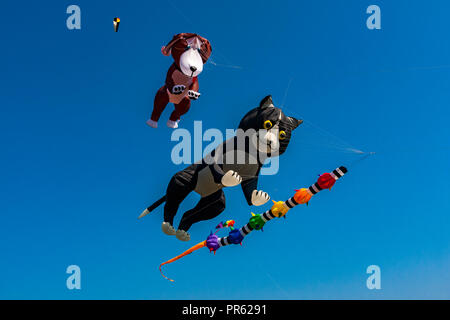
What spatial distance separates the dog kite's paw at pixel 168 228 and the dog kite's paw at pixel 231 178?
1.36 m

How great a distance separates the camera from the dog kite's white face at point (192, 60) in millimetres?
8461

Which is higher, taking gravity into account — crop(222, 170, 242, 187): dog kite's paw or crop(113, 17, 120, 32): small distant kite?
crop(113, 17, 120, 32): small distant kite

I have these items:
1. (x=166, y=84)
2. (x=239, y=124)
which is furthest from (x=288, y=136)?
(x=166, y=84)

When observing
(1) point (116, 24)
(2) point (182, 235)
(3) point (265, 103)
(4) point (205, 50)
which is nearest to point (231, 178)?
(3) point (265, 103)

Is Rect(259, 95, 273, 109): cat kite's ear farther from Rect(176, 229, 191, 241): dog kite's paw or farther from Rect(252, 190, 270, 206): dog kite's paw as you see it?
Rect(176, 229, 191, 241): dog kite's paw

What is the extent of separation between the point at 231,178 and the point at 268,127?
97cm

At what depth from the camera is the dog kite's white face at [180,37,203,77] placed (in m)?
8.46

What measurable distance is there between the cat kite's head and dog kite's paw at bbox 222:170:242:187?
1.96 feet

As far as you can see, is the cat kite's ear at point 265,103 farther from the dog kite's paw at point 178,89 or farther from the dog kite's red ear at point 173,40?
the dog kite's red ear at point 173,40

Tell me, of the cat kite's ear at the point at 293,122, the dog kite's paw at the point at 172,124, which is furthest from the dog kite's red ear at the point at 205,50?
the cat kite's ear at the point at 293,122

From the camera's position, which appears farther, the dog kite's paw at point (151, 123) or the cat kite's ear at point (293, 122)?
the dog kite's paw at point (151, 123)

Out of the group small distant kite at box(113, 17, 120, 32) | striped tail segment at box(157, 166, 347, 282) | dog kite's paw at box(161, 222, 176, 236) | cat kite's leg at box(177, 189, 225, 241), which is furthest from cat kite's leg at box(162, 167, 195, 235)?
small distant kite at box(113, 17, 120, 32)
